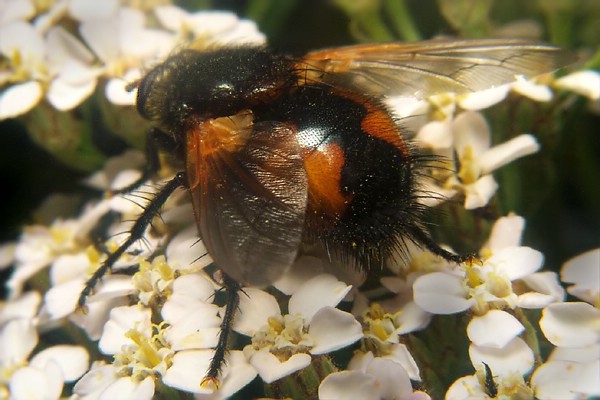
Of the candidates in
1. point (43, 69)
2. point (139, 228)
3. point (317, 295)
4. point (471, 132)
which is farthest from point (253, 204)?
point (43, 69)

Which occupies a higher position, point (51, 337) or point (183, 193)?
point (183, 193)

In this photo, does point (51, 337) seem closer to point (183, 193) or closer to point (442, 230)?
point (183, 193)

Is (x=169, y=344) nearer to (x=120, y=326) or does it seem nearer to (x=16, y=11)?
(x=120, y=326)

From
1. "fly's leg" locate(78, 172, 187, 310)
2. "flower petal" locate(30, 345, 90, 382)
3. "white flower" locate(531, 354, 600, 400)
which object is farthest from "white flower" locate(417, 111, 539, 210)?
"flower petal" locate(30, 345, 90, 382)

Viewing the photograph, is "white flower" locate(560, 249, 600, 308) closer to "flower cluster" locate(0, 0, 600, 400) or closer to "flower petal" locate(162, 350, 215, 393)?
"flower cluster" locate(0, 0, 600, 400)

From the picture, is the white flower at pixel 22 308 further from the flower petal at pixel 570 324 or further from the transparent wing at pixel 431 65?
the flower petal at pixel 570 324

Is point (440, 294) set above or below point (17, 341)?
above

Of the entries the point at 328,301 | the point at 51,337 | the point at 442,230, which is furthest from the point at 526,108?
the point at 51,337
